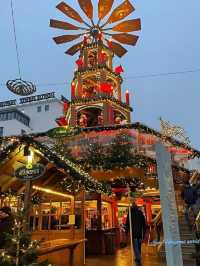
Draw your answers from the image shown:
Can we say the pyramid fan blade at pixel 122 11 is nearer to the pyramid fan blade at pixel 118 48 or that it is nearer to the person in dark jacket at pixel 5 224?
the pyramid fan blade at pixel 118 48

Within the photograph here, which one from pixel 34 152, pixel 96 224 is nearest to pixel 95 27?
pixel 96 224

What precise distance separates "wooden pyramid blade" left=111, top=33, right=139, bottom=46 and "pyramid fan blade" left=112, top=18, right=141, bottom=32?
1.25 ft

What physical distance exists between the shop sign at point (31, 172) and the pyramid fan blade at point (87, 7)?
16645mm

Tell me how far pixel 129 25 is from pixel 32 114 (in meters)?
35.3

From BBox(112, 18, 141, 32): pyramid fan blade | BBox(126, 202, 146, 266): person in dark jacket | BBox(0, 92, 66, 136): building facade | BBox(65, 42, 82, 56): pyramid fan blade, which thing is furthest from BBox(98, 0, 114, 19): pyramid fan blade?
BBox(0, 92, 66, 136): building facade

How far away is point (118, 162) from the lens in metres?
12.8

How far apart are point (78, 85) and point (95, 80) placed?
1.25m

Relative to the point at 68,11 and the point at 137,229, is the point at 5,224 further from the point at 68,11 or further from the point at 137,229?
the point at 68,11

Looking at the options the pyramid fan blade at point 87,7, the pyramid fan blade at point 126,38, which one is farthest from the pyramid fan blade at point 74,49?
the pyramid fan blade at point 126,38

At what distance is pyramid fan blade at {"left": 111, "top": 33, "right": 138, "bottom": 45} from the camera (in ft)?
66.7

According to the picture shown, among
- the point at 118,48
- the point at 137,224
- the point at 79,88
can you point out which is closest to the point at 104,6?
the point at 118,48

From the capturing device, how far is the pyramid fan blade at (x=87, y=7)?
2019 centimetres

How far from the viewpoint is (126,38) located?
20.5 meters

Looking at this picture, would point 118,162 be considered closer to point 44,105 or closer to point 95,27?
point 95,27
